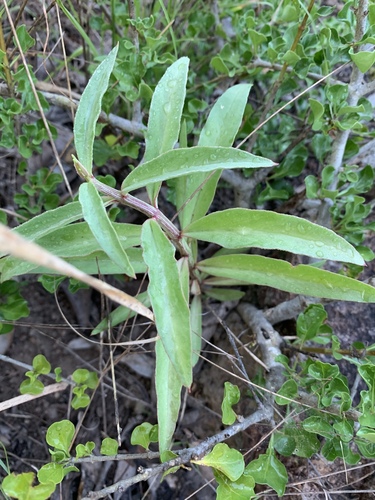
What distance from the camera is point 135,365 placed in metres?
1.54

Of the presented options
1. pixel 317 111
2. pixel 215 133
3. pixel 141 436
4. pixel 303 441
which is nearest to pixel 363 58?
pixel 317 111

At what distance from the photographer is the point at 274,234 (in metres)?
1.00

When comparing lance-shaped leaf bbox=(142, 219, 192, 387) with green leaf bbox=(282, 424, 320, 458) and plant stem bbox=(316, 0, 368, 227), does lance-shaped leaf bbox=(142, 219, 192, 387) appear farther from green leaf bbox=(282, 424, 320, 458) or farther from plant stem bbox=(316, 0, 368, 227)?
plant stem bbox=(316, 0, 368, 227)

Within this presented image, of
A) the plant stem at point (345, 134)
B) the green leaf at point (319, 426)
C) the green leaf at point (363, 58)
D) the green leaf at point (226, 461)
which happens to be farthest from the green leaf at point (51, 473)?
the green leaf at point (363, 58)

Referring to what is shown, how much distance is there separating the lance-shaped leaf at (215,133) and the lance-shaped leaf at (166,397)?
35 cm

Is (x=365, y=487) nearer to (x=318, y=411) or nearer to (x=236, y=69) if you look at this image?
(x=318, y=411)

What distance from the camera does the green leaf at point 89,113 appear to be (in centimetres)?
94

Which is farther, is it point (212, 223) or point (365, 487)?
point (365, 487)

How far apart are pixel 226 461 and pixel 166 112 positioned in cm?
74

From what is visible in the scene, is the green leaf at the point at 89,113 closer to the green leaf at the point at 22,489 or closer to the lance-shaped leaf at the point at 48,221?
the lance-shaped leaf at the point at 48,221

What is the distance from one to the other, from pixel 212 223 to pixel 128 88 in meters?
0.45

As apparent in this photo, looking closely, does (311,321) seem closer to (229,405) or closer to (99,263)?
(229,405)

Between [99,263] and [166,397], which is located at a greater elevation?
[99,263]

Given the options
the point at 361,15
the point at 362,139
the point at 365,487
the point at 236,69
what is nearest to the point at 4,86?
the point at 236,69
